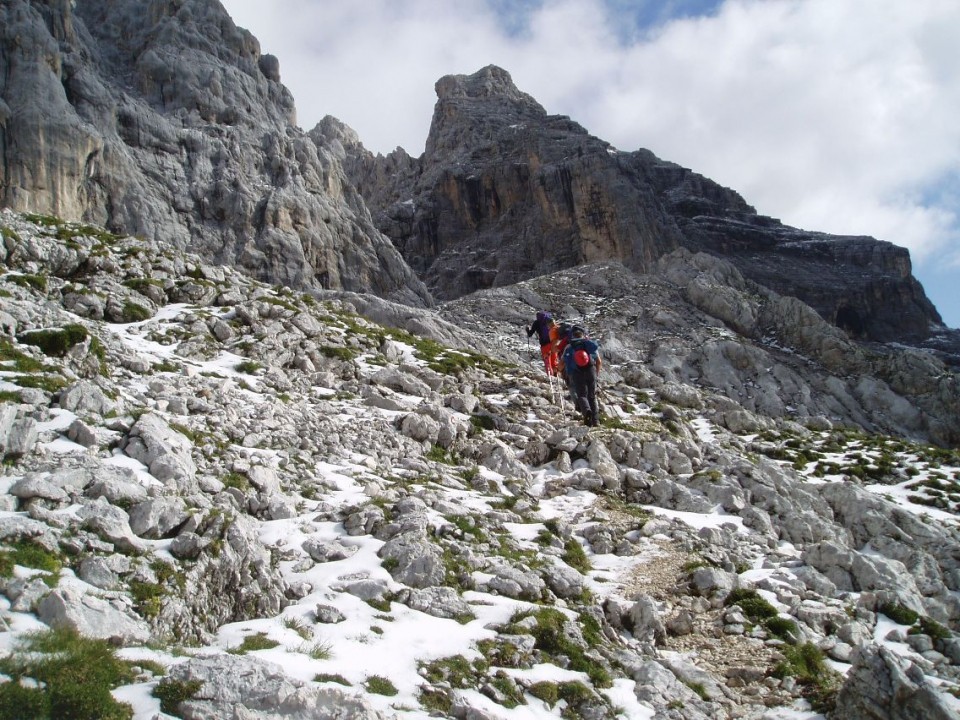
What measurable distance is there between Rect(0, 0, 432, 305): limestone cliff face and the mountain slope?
98.5 ft

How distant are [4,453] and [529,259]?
9216cm

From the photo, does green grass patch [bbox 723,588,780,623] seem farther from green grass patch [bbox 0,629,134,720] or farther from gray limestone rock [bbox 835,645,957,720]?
green grass patch [bbox 0,629,134,720]

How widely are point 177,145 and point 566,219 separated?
57620 mm

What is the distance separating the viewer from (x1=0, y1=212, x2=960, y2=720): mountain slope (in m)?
8.22

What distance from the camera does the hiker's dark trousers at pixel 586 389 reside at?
23.2 metres

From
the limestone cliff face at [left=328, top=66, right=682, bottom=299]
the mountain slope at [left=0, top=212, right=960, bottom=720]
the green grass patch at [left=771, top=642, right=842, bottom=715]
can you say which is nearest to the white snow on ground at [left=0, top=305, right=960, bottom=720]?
the mountain slope at [left=0, top=212, right=960, bottom=720]

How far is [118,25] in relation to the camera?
2766 inches

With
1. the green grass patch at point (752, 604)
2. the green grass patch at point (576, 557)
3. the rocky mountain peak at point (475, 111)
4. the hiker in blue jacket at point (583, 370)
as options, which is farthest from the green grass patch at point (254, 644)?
the rocky mountain peak at point (475, 111)

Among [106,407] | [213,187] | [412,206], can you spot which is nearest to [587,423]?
[106,407]

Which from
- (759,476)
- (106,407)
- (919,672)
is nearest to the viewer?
(919,672)

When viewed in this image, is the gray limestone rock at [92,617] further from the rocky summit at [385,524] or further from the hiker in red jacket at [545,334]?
the hiker in red jacket at [545,334]

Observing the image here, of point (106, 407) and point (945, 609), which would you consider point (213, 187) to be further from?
point (945, 609)

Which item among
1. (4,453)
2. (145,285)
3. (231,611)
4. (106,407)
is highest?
(145,285)

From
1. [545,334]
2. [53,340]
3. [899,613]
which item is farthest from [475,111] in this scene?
[899,613]
